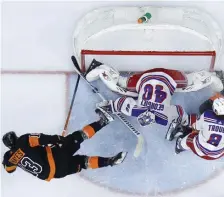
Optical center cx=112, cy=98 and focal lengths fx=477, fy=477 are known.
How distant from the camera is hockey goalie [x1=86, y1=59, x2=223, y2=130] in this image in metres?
2.63

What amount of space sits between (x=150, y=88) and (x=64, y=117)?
24.3 inches

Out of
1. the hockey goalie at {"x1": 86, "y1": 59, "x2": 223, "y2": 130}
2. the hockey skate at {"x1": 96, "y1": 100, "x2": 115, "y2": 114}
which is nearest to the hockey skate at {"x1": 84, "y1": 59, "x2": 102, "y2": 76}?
the hockey goalie at {"x1": 86, "y1": 59, "x2": 223, "y2": 130}

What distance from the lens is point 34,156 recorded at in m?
2.46

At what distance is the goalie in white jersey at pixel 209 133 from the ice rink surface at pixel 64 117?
210mm

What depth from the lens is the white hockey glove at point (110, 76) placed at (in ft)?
9.21

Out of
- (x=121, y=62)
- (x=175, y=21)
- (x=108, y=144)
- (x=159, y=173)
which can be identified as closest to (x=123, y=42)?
(x=121, y=62)

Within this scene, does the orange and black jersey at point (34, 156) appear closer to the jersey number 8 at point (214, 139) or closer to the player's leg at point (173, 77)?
the player's leg at point (173, 77)

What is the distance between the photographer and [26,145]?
247 cm

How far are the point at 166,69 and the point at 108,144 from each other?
58 centimetres

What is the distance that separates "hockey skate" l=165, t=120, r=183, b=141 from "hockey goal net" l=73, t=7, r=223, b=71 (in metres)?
0.40

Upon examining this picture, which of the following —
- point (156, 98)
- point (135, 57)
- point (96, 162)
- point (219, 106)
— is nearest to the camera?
point (219, 106)

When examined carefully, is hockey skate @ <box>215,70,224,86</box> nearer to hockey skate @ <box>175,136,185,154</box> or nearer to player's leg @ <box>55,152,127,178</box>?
hockey skate @ <box>175,136,185,154</box>

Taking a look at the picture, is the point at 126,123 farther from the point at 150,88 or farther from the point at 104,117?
the point at 150,88

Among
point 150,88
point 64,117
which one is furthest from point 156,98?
point 64,117
